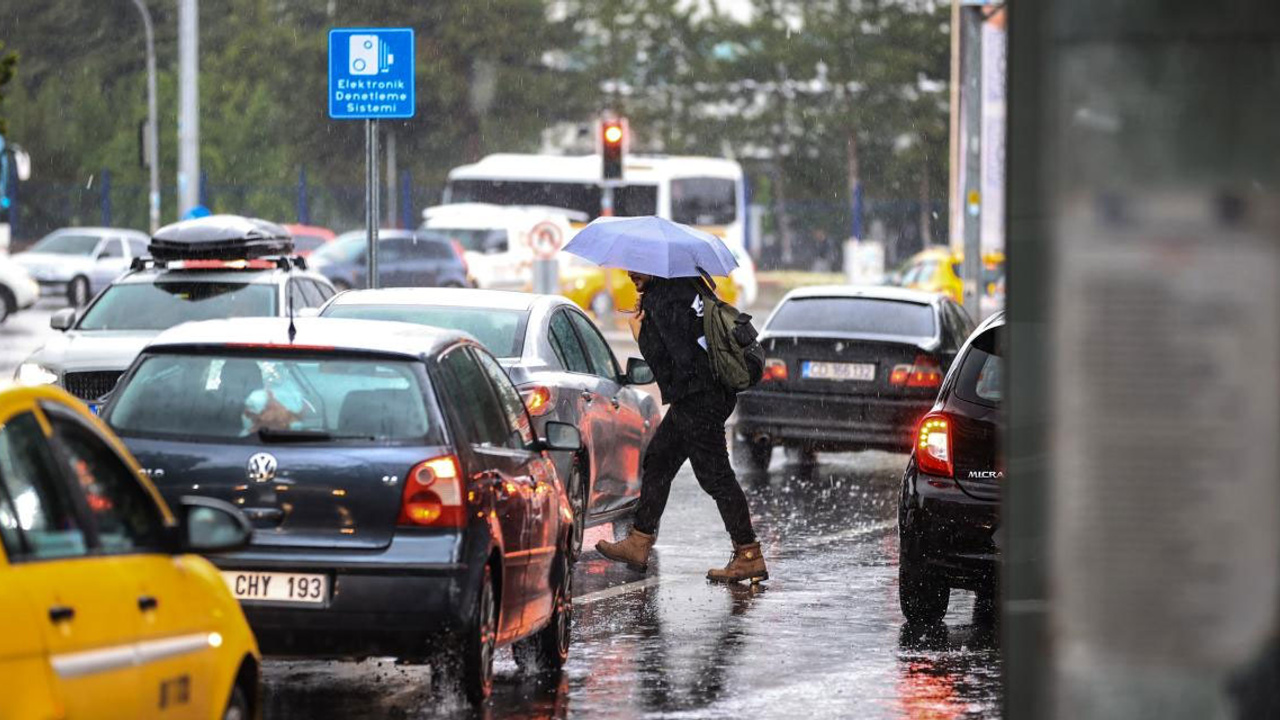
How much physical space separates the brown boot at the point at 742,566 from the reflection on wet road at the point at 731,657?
Answer: 0.32 ft

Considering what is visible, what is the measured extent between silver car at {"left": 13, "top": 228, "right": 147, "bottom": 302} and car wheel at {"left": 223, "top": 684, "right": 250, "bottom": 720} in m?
42.4

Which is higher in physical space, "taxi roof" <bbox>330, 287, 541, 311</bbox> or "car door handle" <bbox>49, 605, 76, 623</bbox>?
"taxi roof" <bbox>330, 287, 541, 311</bbox>

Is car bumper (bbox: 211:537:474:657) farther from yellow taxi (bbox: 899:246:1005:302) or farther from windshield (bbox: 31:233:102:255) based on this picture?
windshield (bbox: 31:233:102:255)

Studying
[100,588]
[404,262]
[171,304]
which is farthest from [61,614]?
[404,262]

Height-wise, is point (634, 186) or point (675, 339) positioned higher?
point (634, 186)

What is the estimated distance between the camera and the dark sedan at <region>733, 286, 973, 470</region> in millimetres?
18578

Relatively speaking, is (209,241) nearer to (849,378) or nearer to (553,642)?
(849,378)

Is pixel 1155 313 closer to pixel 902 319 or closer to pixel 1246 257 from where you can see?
pixel 1246 257

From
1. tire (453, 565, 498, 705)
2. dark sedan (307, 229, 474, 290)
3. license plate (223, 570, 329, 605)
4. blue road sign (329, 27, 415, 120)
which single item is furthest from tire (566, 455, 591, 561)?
dark sedan (307, 229, 474, 290)

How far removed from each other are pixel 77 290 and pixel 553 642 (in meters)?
41.0

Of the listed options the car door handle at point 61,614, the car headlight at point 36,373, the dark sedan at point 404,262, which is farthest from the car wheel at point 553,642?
the dark sedan at point 404,262

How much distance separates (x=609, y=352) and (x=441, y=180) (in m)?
58.7

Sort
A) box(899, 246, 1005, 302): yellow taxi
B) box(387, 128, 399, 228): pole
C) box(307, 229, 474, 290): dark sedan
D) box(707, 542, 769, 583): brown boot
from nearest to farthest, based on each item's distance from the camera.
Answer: box(707, 542, 769, 583): brown boot → box(307, 229, 474, 290): dark sedan → box(899, 246, 1005, 302): yellow taxi → box(387, 128, 399, 228): pole

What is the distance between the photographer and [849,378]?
18.7m
